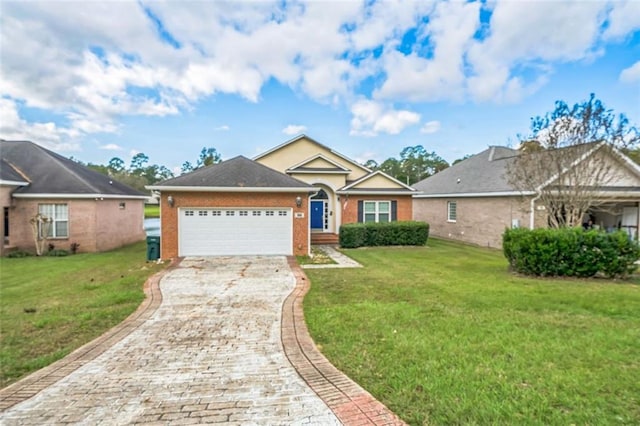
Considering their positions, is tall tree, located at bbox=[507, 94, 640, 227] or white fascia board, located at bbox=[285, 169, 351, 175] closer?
tall tree, located at bbox=[507, 94, 640, 227]

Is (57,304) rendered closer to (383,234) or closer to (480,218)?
(383,234)

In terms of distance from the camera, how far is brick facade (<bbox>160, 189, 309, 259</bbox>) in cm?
1327

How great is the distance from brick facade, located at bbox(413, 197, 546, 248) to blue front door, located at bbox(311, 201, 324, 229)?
8.66m

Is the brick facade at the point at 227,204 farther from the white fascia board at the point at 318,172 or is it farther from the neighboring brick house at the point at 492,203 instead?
the neighboring brick house at the point at 492,203

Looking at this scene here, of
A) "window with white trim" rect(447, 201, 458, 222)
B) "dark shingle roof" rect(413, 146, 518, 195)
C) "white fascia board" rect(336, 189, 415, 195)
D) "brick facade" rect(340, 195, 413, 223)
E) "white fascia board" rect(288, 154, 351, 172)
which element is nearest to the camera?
"dark shingle roof" rect(413, 146, 518, 195)

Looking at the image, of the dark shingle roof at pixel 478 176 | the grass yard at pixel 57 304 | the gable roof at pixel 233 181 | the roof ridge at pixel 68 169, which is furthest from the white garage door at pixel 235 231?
the dark shingle roof at pixel 478 176

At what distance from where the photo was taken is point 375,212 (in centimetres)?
1898

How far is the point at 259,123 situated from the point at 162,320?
20.8 meters

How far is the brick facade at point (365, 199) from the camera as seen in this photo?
1884cm

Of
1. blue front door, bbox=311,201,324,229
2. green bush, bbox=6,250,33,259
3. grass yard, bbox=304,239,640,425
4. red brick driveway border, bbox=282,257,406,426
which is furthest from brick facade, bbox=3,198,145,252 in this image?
red brick driveway border, bbox=282,257,406,426

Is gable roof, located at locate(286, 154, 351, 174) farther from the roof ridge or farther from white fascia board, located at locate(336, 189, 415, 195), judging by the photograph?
the roof ridge

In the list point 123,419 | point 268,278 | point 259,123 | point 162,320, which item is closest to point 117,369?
point 123,419

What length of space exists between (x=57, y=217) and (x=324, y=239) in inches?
537

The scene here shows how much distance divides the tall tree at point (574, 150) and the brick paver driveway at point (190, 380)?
11926 mm
